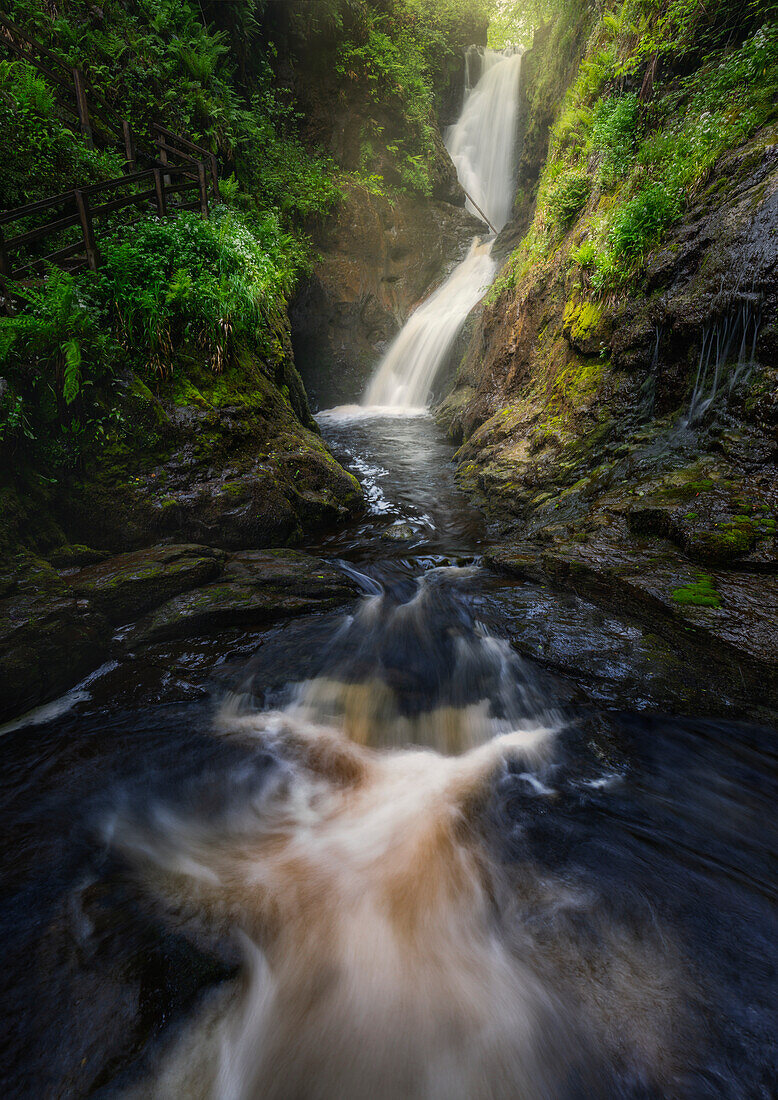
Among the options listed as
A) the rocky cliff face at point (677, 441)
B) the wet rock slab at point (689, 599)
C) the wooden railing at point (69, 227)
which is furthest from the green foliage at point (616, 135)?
the wooden railing at point (69, 227)

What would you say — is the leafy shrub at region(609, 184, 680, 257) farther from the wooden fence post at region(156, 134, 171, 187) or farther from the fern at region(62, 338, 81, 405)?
the wooden fence post at region(156, 134, 171, 187)

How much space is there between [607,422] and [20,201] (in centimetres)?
823

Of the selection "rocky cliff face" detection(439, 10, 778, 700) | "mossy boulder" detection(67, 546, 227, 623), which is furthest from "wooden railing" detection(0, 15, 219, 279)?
"rocky cliff face" detection(439, 10, 778, 700)

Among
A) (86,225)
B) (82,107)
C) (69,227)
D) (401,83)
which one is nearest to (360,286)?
(401,83)

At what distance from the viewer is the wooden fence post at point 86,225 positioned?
5152 mm

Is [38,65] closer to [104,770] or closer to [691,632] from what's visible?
[104,770]

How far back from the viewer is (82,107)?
7.20 metres

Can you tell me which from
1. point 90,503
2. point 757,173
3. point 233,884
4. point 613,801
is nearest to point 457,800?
point 613,801

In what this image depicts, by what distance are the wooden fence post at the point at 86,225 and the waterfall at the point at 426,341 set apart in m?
11.1

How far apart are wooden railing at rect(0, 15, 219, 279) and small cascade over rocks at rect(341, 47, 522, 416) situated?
796cm

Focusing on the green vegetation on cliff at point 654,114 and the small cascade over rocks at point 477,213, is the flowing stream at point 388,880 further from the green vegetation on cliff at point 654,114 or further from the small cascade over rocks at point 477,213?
the small cascade over rocks at point 477,213

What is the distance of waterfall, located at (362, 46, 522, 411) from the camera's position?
15.7 metres

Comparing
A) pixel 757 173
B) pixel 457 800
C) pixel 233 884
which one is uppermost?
pixel 757 173

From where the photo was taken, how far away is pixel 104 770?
2820 mm
